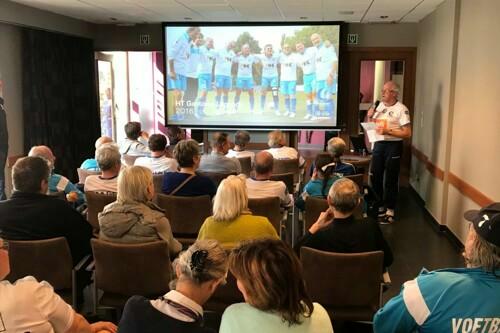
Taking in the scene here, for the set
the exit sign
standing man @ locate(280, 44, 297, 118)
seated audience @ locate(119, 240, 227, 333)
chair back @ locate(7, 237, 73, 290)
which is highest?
the exit sign

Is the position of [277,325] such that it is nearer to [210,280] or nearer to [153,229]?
[210,280]

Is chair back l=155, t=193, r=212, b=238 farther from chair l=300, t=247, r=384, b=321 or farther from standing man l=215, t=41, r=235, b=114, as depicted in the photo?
standing man l=215, t=41, r=235, b=114

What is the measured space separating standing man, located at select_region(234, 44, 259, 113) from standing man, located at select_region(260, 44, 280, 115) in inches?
6.2

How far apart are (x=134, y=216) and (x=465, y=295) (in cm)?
185

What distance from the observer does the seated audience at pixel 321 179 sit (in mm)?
4082

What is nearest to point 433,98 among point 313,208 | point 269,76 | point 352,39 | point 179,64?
point 352,39

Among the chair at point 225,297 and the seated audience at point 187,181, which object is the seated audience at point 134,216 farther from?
the seated audience at point 187,181

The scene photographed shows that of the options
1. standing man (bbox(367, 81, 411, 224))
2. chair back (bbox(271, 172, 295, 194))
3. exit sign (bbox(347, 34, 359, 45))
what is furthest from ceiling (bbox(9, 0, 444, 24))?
chair back (bbox(271, 172, 295, 194))

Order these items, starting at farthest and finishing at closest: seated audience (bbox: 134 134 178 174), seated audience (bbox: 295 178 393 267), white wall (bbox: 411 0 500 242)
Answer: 1. seated audience (bbox: 134 134 178 174)
2. white wall (bbox: 411 0 500 242)
3. seated audience (bbox: 295 178 393 267)

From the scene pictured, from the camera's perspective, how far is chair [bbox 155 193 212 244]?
3.64 m

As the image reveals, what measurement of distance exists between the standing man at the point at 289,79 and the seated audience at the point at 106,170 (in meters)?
4.76

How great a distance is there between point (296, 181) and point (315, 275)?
3.39 m

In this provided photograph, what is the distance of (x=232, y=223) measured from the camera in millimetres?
2814

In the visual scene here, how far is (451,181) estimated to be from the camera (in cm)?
534
